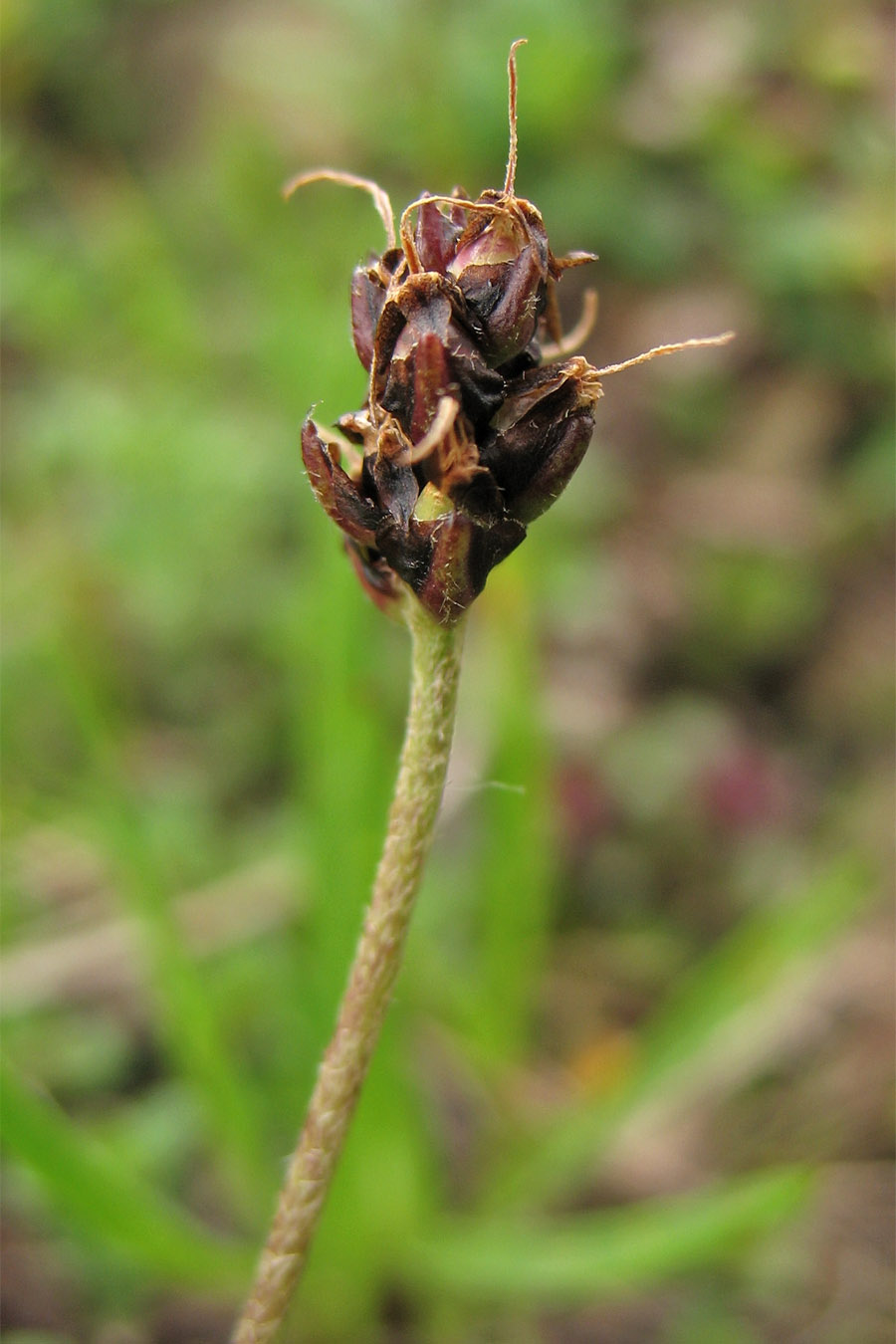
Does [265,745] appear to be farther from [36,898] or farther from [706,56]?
[706,56]

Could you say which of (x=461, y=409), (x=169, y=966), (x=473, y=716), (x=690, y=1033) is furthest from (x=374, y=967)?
(x=473, y=716)

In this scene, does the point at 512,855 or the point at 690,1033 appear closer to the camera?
the point at 690,1033

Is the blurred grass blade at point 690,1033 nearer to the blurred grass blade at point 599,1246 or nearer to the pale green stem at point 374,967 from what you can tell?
the blurred grass blade at point 599,1246

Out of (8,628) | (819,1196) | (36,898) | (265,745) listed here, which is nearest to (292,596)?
(265,745)

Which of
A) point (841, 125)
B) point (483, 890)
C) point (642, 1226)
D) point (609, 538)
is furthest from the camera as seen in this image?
point (841, 125)

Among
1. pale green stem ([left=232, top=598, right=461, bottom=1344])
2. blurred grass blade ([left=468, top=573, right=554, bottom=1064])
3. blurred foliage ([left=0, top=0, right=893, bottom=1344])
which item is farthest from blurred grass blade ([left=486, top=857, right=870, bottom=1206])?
pale green stem ([left=232, top=598, right=461, bottom=1344])

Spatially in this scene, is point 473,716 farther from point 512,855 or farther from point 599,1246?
point 599,1246

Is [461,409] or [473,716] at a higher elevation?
[473,716]
